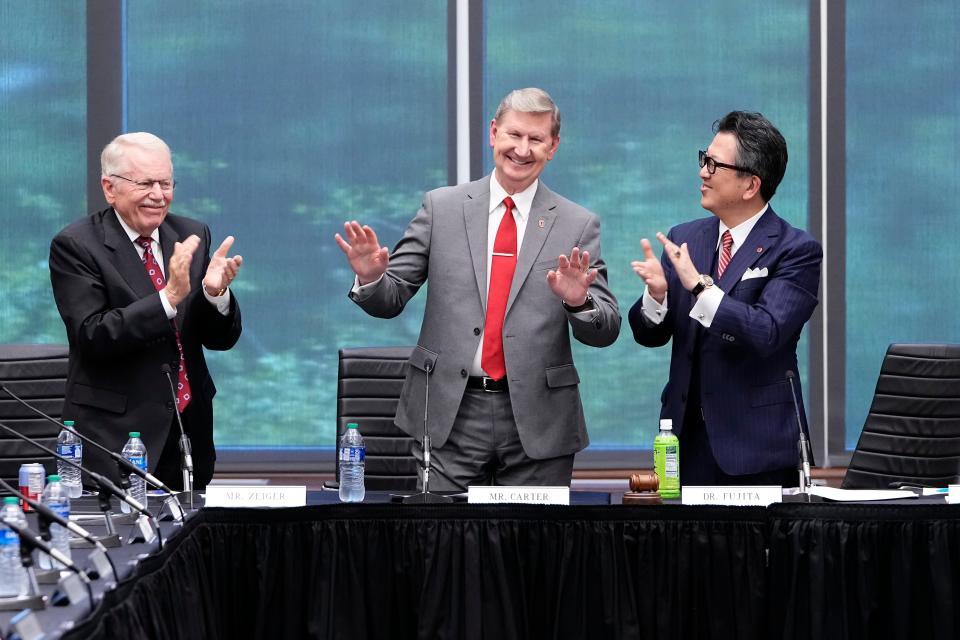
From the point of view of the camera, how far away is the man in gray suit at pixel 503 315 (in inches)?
124

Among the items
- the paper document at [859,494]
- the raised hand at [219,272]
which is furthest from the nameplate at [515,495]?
the raised hand at [219,272]

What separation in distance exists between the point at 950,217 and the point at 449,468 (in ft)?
10.5

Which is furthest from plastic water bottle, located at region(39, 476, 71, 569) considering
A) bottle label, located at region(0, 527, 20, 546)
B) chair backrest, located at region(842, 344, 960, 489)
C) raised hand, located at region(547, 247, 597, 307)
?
chair backrest, located at region(842, 344, 960, 489)

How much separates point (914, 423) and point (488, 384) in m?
1.59

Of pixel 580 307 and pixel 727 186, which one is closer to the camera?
pixel 580 307

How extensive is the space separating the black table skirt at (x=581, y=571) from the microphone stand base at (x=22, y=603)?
0.89 m

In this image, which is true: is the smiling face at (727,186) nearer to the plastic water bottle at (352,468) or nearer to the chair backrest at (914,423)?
the chair backrest at (914,423)

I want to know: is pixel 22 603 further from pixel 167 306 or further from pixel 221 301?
pixel 221 301

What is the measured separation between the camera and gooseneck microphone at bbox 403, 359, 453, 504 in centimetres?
295

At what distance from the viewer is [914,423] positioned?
154 inches

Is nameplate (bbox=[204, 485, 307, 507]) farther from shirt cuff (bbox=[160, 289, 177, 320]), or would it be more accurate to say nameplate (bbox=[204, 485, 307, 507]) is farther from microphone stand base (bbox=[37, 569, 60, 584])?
microphone stand base (bbox=[37, 569, 60, 584])

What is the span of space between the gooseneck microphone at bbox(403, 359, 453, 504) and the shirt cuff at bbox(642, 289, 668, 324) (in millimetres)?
624

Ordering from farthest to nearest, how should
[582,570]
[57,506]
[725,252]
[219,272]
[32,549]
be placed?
[725,252], [219,272], [582,570], [57,506], [32,549]

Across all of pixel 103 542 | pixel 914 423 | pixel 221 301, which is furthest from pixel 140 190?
pixel 914 423
